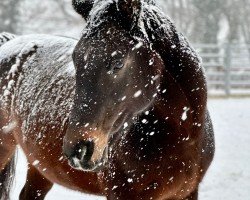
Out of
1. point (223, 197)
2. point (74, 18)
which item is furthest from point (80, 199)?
point (74, 18)

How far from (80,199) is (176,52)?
3075 mm

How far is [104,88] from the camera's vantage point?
2248 mm

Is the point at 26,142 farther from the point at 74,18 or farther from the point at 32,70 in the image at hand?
the point at 74,18

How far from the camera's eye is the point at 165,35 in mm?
2598

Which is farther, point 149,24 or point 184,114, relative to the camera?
point 184,114

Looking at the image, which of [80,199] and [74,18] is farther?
[74,18]

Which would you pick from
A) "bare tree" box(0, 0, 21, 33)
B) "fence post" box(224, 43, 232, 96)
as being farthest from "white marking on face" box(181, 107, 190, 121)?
"bare tree" box(0, 0, 21, 33)

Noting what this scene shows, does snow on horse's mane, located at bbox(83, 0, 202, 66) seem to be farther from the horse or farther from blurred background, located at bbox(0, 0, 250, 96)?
blurred background, located at bbox(0, 0, 250, 96)

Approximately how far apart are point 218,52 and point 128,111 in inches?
780

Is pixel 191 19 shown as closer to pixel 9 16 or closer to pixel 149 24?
pixel 9 16

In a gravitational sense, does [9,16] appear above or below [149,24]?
below

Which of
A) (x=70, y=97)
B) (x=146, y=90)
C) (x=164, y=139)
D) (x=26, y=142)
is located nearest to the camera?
(x=146, y=90)

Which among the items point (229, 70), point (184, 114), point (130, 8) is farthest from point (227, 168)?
point (229, 70)

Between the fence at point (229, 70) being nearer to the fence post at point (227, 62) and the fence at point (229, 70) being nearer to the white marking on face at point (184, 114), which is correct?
the fence post at point (227, 62)
